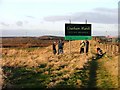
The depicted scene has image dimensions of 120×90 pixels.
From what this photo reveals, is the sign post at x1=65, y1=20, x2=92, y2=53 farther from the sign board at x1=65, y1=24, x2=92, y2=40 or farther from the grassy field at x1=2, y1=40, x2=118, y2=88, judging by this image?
the grassy field at x1=2, y1=40, x2=118, y2=88

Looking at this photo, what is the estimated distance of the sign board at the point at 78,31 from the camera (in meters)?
33.5

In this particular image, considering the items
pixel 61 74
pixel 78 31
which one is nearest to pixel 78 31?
pixel 78 31

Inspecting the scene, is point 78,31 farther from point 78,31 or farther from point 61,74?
point 61,74

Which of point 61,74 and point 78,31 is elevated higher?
point 78,31

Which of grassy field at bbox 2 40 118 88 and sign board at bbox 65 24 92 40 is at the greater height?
sign board at bbox 65 24 92 40

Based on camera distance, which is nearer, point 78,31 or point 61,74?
point 61,74

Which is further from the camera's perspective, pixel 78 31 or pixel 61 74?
pixel 78 31

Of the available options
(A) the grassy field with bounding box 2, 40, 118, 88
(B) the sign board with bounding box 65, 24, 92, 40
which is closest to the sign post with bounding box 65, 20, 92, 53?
(B) the sign board with bounding box 65, 24, 92, 40

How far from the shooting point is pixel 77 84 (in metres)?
21.7

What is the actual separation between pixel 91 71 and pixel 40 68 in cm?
416

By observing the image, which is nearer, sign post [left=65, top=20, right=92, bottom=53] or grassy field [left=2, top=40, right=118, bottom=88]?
grassy field [left=2, top=40, right=118, bottom=88]

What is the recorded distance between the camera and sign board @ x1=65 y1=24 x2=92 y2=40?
33.5 metres

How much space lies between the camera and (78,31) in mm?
33594

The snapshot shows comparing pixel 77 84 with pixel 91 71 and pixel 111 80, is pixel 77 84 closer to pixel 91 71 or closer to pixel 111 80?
pixel 111 80
